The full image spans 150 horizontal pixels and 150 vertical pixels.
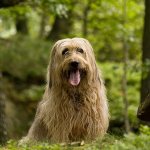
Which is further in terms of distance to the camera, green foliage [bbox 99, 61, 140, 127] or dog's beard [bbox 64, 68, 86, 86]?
green foliage [bbox 99, 61, 140, 127]

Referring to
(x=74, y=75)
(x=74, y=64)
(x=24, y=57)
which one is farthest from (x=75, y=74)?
(x=24, y=57)

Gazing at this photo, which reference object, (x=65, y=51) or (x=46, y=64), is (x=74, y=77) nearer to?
(x=65, y=51)

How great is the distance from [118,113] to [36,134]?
8279 mm

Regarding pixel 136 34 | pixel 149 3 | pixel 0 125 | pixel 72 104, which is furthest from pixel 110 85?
pixel 72 104

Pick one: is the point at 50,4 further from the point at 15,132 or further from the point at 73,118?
the point at 15,132

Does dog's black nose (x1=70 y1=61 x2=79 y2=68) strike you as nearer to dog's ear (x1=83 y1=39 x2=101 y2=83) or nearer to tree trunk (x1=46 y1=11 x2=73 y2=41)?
dog's ear (x1=83 y1=39 x2=101 y2=83)

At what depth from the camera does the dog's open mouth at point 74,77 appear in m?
8.21

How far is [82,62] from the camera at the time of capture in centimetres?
807

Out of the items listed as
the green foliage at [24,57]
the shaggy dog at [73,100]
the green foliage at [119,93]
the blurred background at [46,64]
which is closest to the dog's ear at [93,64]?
the shaggy dog at [73,100]

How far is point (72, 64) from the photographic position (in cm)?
812

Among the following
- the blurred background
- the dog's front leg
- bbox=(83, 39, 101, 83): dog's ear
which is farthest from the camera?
the blurred background

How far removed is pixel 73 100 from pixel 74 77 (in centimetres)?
39

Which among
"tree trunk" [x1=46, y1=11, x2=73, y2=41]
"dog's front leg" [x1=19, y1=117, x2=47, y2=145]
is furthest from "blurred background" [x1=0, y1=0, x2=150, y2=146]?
"dog's front leg" [x1=19, y1=117, x2=47, y2=145]

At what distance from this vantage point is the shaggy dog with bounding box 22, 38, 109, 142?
8.25 meters
